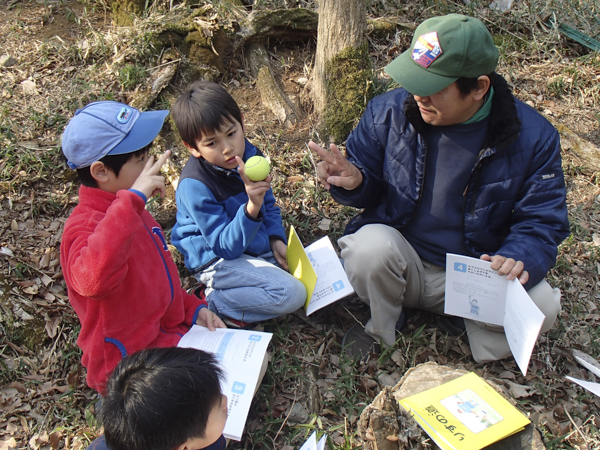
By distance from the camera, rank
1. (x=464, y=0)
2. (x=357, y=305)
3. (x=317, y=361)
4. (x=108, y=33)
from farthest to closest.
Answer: (x=464, y=0), (x=108, y=33), (x=357, y=305), (x=317, y=361)

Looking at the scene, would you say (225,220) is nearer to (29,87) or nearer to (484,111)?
(484,111)

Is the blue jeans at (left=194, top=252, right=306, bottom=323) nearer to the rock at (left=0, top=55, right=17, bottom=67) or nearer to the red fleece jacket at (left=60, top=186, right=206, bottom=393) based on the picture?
the red fleece jacket at (left=60, top=186, right=206, bottom=393)

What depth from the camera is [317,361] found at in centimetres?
281

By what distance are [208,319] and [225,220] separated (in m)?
0.56

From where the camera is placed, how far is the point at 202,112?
248 cm

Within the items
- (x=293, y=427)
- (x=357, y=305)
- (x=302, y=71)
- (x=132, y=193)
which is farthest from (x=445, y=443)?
(x=302, y=71)

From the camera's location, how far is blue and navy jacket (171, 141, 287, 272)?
2598 mm

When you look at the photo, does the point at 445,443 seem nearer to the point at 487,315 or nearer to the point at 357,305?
the point at 487,315

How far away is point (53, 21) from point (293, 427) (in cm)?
447

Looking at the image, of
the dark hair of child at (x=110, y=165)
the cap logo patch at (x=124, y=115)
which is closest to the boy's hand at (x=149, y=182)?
the dark hair of child at (x=110, y=165)

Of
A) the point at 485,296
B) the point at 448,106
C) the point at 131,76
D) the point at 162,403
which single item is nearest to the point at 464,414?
the point at 485,296

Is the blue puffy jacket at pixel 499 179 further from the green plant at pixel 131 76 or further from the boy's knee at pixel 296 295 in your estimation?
the green plant at pixel 131 76

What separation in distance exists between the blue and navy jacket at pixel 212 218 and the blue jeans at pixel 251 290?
87 mm

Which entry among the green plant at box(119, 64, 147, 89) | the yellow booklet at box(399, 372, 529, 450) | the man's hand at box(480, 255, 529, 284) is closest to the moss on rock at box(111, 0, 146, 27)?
the green plant at box(119, 64, 147, 89)
